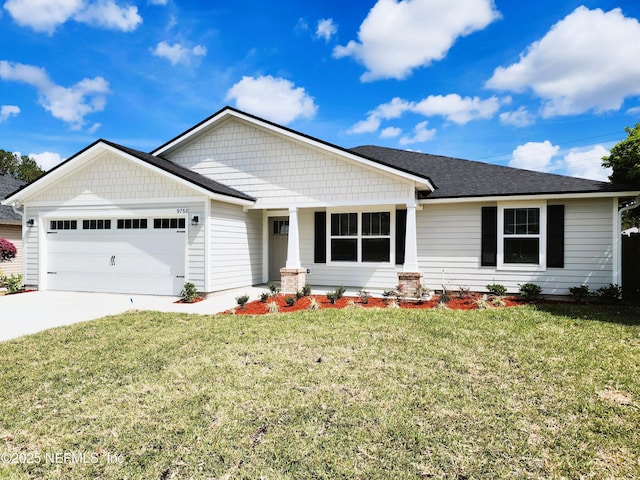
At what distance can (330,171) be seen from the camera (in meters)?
11.5

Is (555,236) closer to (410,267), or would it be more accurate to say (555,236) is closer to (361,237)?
(410,267)

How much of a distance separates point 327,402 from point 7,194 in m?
22.6

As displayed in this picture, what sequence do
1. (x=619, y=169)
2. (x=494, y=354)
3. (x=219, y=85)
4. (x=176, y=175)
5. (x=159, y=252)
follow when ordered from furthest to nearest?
(x=219, y=85) < (x=159, y=252) < (x=176, y=175) < (x=619, y=169) < (x=494, y=354)

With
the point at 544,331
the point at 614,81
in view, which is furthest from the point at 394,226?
the point at 614,81

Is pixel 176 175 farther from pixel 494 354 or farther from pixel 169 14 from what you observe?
pixel 494 354

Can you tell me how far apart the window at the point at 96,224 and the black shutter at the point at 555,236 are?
45.4 ft

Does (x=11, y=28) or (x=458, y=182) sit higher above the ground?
(x=11, y=28)

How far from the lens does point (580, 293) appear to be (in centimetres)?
965

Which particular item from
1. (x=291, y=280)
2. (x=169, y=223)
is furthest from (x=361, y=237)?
(x=169, y=223)

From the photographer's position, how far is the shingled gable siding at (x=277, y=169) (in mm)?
11117

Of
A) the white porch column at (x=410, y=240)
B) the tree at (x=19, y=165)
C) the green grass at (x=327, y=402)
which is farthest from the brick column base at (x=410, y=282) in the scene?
the tree at (x=19, y=165)

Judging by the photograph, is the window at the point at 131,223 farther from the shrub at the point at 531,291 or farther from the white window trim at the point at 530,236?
the shrub at the point at 531,291

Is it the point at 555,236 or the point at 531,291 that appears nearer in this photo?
the point at 531,291

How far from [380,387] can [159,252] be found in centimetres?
914
